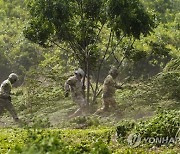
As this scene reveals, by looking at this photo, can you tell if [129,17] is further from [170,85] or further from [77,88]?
[77,88]

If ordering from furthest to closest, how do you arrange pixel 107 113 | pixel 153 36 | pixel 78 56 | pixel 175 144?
pixel 153 36, pixel 78 56, pixel 107 113, pixel 175 144

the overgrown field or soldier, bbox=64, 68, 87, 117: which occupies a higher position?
soldier, bbox=64, 68, 87, 117

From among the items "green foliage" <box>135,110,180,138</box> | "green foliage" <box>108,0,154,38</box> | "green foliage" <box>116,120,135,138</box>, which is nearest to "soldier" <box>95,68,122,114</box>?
"green foliage" <box>108,0,154,38</box>

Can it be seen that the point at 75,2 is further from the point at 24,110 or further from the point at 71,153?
the point at 71,153

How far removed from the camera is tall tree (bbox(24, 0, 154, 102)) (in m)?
15.2

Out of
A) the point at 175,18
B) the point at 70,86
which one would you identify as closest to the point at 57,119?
the point at 70,86

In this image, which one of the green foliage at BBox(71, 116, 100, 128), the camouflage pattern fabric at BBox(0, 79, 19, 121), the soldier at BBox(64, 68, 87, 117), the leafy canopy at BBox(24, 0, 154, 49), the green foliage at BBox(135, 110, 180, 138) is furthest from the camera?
the soldier at BBox(64, 68, 87, 117)

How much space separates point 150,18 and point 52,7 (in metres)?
3.37

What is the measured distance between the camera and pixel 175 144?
8359 mm

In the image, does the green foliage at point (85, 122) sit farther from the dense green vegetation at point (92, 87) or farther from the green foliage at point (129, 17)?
the green foliage at point (129, 17)

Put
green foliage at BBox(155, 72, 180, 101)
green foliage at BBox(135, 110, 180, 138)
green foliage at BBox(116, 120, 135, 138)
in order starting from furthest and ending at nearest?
green foliage at BBox(155, 72, 180, 101), green foliage at BBox(116, 120, 135, 138), green foliage at BBox(135, 110, 180, 138)

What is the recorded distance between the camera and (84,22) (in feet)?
53.2

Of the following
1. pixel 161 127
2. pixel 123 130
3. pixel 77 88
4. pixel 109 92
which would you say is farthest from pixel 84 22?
pixel 161 127

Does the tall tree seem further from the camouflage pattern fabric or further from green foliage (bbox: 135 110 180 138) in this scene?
green foliage (bbox: 135 110 180 138)
